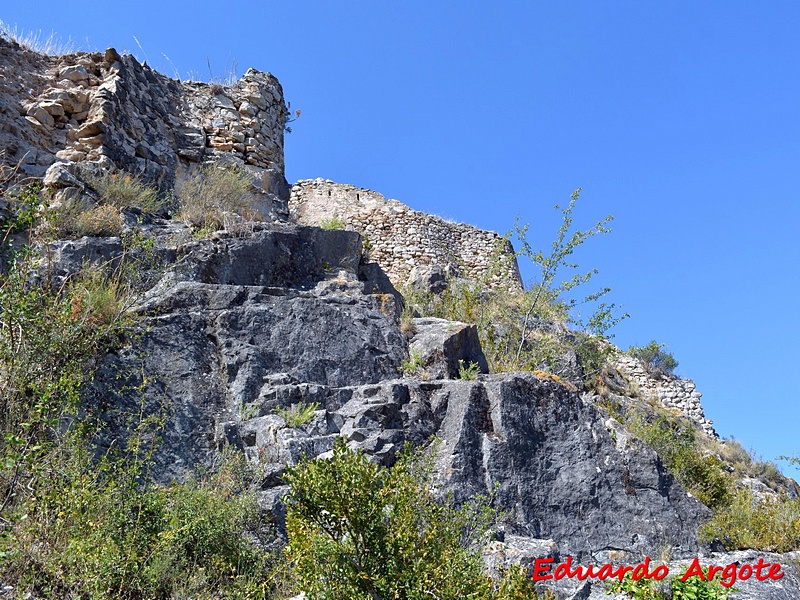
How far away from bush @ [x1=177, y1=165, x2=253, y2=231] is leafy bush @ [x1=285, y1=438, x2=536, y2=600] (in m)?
5.15

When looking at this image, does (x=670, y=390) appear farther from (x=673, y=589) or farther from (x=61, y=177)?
(x=61, y=177)

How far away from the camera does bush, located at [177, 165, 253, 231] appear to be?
907cm

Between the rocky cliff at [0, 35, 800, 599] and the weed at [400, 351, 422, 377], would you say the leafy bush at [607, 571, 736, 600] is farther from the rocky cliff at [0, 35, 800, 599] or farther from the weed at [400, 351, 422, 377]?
the weed at [400, 351, 422, 377]

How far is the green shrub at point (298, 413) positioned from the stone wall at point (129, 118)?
15.3ft

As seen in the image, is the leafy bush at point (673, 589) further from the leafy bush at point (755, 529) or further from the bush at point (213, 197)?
the bush at point (213, 197)

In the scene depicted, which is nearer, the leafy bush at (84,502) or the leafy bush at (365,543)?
the leafy bush at (365,543)

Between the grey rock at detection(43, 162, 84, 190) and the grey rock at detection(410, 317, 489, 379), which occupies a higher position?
the grey rock at detection(43, 162, 84, 190)

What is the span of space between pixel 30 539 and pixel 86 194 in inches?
197

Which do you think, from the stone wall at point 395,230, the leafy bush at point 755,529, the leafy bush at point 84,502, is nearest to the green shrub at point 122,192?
the leafy bush at point 84,502

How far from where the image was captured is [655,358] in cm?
2095

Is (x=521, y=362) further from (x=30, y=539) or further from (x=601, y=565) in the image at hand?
(x=30, y=539)

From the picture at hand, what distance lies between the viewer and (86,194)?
8.62 m

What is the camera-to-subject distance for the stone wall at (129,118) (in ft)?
31.3

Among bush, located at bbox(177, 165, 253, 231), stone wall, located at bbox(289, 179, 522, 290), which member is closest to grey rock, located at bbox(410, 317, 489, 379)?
bush, located at bbox(177, 165, 253, 231)
